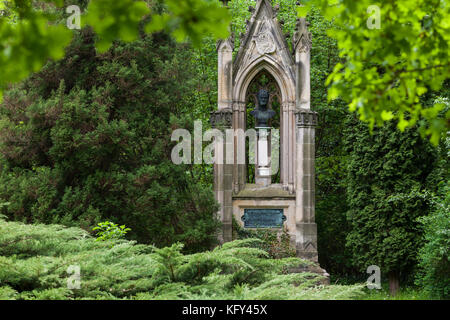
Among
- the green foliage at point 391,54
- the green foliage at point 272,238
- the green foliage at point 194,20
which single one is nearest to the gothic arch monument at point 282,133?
the green foliage at point 272,238

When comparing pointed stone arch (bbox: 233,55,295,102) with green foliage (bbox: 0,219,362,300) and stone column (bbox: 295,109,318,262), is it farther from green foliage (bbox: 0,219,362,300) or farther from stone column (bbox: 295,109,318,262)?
green foliage (bbox: 0,219,362,300)

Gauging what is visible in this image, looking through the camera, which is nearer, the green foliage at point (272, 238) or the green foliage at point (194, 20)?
the green foliage at point (194, 20)

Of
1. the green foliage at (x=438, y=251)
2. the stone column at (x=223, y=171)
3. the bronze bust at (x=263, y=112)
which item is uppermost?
the bronze bust at (x=263, y=112)

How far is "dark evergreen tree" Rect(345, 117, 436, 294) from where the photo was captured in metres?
13.7

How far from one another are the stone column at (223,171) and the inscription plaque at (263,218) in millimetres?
400

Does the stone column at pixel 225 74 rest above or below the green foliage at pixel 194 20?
above

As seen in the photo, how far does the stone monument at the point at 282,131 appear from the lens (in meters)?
12.4

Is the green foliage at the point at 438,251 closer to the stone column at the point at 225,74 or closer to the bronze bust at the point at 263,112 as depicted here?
the bronze bust at the point at 263,112

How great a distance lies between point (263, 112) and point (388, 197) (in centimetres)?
379

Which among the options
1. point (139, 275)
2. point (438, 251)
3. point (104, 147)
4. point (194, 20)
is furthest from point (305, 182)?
point (194, 20)

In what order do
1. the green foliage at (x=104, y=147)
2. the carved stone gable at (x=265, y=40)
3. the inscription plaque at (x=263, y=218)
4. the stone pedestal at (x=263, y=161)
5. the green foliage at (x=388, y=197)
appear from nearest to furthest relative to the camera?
the green foliage at (x=104, y=147) < the inscription plaque at (x=263, y=218) < the carved stone gable at (x=265, y=40) < the stone pedestal at (x=263, y=161) < the green foliage at (x=388, y=197)
